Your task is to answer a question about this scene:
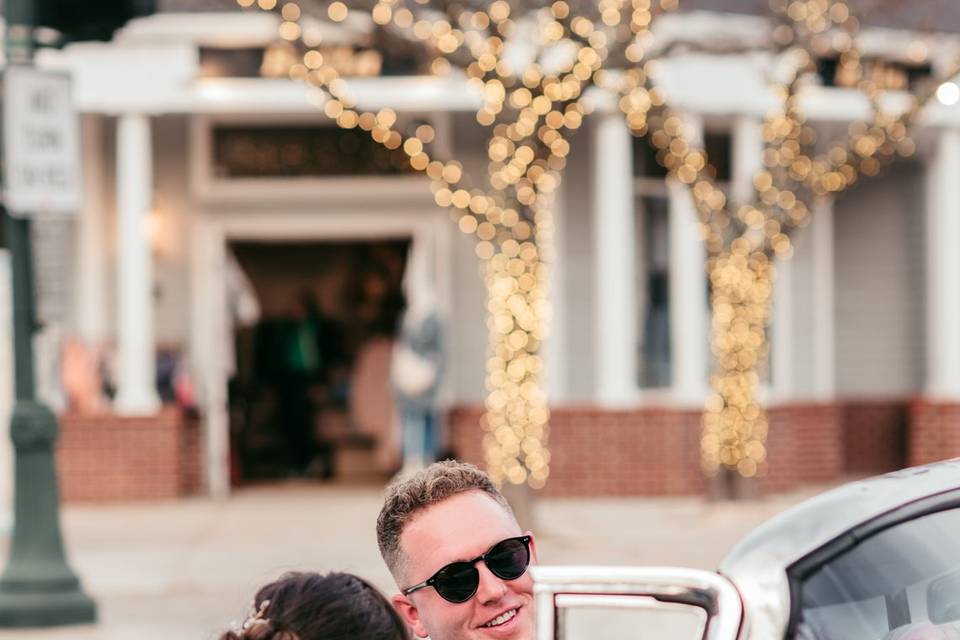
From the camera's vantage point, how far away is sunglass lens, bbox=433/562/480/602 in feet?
8.59

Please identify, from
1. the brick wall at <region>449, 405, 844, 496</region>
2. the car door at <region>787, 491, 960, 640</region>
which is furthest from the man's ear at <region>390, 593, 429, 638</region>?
the brick wall at <region>449, 405, 844, 496</region>

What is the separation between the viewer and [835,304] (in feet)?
57.8

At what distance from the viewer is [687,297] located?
14.6 meters

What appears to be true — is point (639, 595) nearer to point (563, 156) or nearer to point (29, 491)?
point (29, 491)

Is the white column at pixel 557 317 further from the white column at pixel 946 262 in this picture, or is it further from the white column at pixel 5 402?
the white column at pixel 5 402

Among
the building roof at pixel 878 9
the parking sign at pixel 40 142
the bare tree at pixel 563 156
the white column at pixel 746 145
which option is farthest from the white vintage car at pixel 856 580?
the white column at pixel 746 145

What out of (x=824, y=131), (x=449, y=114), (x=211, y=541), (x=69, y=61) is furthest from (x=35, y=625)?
(x=824, y=131)

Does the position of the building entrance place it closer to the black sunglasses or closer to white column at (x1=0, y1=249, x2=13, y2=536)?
white column at (x1=0, y1=249, x2=13, y2=536)

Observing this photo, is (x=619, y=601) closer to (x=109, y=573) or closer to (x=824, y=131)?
(x=109, y=573)

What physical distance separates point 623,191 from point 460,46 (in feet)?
13.1

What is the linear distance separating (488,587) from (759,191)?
10227 millimetres

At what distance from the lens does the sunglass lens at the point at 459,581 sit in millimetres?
2617

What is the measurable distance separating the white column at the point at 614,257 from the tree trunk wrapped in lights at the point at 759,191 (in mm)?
1165

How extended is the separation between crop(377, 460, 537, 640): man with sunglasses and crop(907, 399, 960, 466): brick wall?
537 inches
